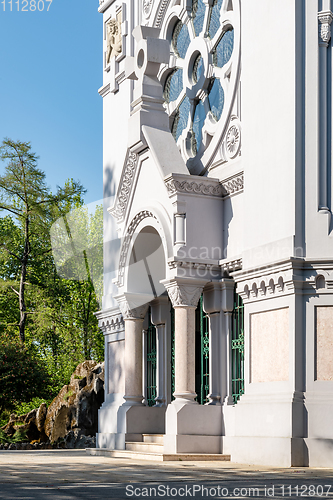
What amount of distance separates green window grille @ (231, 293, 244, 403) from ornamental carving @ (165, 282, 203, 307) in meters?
0.90

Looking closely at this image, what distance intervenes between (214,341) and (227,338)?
13.1 inches

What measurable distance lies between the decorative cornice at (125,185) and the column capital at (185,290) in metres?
3.68

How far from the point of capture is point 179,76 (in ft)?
61.5

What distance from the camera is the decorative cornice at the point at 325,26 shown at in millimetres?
12695

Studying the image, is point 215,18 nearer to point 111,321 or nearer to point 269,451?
point 111,321

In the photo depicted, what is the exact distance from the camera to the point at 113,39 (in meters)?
21.7

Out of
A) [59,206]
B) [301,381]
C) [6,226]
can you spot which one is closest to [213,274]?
[301,381]

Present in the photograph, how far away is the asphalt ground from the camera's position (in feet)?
24.3

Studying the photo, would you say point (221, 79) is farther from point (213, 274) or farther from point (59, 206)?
point (59, 206)

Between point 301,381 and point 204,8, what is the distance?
9772 millimetres

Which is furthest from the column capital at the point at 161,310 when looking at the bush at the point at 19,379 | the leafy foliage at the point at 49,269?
the leafy foliage at the point at 49,269

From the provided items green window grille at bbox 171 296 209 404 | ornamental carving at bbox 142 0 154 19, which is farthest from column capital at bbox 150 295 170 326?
ornamental carving at bbox 142 0 154 19

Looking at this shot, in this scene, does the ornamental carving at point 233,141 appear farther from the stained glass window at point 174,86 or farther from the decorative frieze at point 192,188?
the stained glass window at point 174,86

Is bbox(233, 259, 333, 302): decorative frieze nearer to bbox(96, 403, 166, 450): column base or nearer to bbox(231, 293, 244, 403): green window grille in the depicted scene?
bbox(231, 293, 244, 403): green window grille
